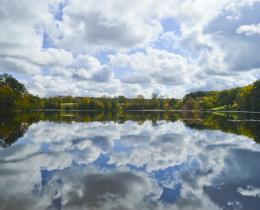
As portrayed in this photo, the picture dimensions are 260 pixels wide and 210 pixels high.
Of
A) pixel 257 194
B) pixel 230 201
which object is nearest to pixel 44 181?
pixel 230 201

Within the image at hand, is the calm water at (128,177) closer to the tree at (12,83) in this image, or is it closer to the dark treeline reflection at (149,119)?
the dark treeline reflection at (149,119)

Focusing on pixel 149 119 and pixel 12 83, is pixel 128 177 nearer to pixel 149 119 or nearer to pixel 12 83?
pixel 149 119

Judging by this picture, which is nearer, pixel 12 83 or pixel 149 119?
pixel 149 119

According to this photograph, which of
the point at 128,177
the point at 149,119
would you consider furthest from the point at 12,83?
the point at 128,177

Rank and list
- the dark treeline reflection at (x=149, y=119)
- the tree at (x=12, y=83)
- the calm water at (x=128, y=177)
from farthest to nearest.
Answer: the tree at (x=12, y=83) → the dark treeline reflection at (x=149, y=119) → the calm water at (x=128, y=177)

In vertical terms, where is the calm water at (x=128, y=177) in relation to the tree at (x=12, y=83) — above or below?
below

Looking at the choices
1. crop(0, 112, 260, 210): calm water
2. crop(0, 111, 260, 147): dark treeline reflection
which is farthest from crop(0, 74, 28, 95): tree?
crop(0, 112, 260, 210): calm water

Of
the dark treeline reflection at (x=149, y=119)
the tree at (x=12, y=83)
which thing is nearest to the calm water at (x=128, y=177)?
the dark treeline reflection at (x=149, y=119)

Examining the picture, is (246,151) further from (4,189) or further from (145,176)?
(4,189)

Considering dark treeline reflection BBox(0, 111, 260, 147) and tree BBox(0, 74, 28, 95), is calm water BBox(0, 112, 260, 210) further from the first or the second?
tree BBox(0, 74, 28, 95)

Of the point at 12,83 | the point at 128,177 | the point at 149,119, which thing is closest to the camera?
the point at 128,177

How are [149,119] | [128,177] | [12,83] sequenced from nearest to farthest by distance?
[128,177] → [149,119] → [12,83]

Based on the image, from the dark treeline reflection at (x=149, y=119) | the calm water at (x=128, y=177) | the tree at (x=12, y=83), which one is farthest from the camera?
the tree at (x=12, y=83)

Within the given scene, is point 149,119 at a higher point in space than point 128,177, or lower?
lower
